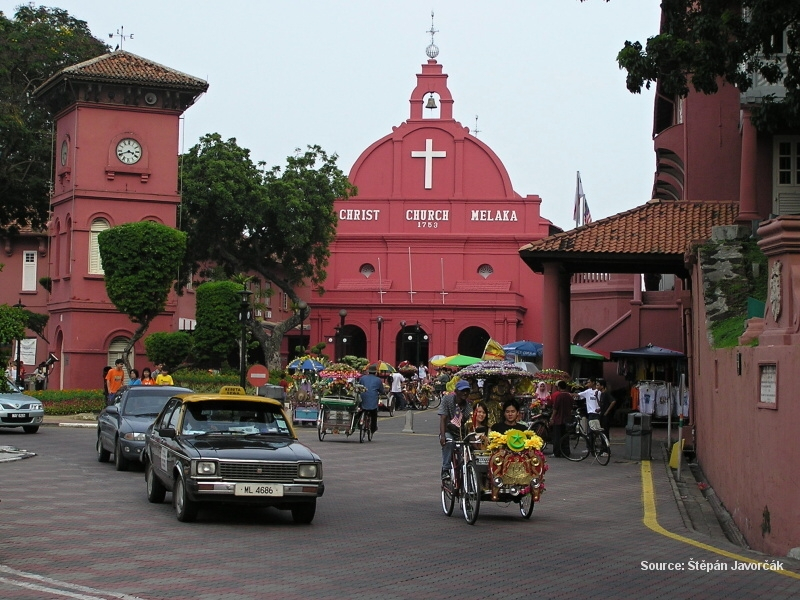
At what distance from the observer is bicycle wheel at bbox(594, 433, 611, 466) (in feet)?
75.1

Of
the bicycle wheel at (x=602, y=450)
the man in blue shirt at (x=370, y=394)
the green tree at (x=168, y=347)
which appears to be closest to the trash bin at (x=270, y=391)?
the man in blue shirt at (x=370, y=394)

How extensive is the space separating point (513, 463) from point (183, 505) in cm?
378

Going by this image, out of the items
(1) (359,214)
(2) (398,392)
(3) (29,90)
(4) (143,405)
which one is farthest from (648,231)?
(1) (359,214)

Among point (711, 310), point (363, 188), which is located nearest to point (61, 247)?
point (363, 188)

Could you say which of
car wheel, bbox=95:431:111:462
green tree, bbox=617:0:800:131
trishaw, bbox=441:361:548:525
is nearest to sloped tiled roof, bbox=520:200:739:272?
green tree, bbox=617:0:800:131

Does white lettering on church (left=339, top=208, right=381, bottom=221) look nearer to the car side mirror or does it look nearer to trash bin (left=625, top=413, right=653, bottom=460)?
trash bin (left=625, top=413, right=653, bottom=460)

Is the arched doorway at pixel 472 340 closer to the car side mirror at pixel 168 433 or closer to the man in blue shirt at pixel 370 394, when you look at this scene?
the man in blue shirt at pixel 370 394

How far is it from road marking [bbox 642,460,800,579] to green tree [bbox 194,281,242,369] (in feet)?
79.5

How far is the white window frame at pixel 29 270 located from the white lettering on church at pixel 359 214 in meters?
16.6

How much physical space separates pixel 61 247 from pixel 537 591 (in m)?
38.4

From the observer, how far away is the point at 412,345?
6362 centimetres

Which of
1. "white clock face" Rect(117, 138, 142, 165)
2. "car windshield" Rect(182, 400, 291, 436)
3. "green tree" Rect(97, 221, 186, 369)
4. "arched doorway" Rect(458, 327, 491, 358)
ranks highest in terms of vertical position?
"white clock face" Rect(117, 138, 142, 165)

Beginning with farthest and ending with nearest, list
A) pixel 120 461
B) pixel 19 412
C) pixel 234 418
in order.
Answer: pixel 19 412 < pixel 120 461 < pixel 234 418

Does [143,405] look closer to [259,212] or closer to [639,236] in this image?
[639,236]
